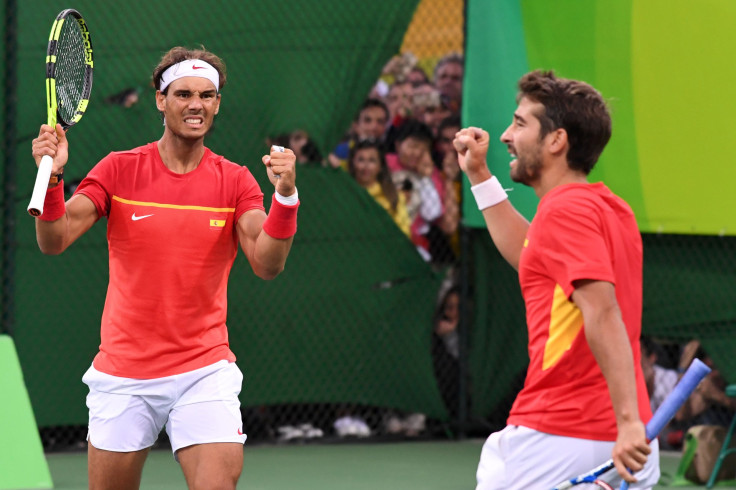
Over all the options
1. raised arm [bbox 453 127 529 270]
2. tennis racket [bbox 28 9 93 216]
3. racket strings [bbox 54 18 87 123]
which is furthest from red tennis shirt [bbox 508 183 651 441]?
racket strings [bbox 54 18 87 123]

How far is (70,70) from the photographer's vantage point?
431 cm

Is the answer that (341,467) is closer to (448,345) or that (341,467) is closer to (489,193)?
(448,345)

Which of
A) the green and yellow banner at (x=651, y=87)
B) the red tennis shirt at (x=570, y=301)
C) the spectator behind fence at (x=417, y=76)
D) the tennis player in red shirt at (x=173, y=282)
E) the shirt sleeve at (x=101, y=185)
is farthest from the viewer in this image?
the spectator behind fence at (x=417, y=76)

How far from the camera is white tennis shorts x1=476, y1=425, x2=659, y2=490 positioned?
272 cm

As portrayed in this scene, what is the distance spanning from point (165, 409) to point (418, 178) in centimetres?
396

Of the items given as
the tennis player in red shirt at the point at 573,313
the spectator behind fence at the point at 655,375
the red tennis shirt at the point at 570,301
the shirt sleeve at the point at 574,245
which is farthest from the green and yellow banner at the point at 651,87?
the shirt sleeve at the point at 574,245

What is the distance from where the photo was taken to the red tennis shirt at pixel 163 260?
3781 mm

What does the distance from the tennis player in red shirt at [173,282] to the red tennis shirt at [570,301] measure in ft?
3.54

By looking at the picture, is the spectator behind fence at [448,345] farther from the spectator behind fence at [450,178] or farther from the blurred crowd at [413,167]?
the spectator behind fence at [450,178]

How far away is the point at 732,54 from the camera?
256 inches

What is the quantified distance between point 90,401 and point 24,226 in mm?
3333

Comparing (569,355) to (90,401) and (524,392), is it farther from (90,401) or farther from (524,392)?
(90,401)

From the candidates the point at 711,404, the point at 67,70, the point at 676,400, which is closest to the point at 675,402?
the point at 676,400

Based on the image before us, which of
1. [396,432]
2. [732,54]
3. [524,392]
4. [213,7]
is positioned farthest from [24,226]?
[524,392]
